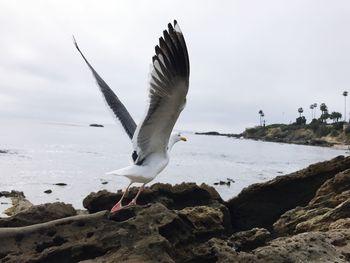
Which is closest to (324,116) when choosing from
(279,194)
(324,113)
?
(324,113)

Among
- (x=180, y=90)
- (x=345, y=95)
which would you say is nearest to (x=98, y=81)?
(x=180, y=90)

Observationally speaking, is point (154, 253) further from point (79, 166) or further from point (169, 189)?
point (79, 166)

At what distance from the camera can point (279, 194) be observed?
1195cm

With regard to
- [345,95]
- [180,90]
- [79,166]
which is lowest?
[79,166]

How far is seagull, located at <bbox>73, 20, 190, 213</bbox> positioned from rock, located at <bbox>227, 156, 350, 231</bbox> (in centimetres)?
424

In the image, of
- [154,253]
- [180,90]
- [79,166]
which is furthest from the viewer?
[79,166]

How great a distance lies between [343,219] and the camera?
758 centimetres

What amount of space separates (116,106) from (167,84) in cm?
230

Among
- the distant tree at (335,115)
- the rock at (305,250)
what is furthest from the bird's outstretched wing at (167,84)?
the distant tree at (335,115)

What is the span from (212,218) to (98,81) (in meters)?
3.02

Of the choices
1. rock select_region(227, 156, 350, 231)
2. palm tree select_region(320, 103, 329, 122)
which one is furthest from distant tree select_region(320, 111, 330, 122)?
rock select_region(227, 156, 350, 231)

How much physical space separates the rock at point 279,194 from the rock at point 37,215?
547 centimetres

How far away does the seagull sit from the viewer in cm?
602

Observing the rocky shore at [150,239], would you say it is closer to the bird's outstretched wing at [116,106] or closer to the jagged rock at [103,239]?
the jagged rock at [103,239]
